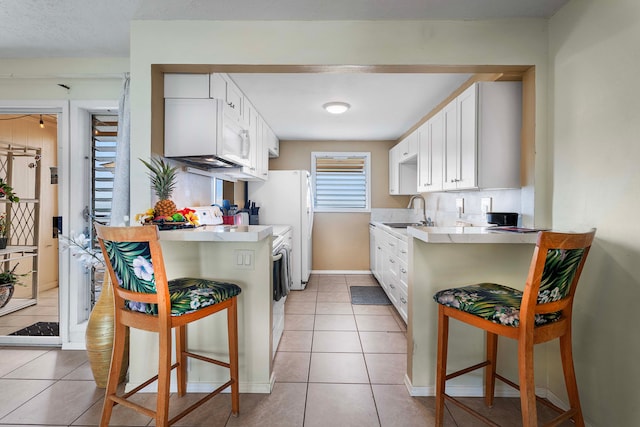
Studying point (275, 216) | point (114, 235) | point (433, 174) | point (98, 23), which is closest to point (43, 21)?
point (98, 23)

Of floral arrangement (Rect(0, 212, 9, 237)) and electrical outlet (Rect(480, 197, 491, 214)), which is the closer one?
electrical outlet (Rect(480, 197, 491, 214))

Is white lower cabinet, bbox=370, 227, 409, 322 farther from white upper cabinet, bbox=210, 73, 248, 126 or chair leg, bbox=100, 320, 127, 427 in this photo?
chair leg, bbox=100, 320, 127, 427

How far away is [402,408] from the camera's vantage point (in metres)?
1.80

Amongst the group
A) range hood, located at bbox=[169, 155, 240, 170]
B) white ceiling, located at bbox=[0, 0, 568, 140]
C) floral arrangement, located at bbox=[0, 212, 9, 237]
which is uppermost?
white ceiling, located at bbox=[0, 0, 568, 140]

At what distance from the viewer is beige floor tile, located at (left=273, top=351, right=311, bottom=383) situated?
2.10 metres

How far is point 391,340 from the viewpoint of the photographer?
2711mm

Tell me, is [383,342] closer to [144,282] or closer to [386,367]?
[386,367]

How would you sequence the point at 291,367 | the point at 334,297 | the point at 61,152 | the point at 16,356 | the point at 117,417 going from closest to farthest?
the point at 117,417, the point at 291,367, the point at 16,356, the point at 61,152, the point at 334,297

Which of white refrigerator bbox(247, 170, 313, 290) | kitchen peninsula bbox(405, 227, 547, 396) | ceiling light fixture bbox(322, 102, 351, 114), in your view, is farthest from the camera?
white refrigerator bbox(247, 170, 313, 290)

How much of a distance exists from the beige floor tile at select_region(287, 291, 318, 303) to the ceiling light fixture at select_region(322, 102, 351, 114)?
223 centimetres

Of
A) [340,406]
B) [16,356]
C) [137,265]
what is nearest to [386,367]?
[340,406]

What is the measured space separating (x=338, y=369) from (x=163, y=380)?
4.08ft

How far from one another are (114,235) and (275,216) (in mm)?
3059

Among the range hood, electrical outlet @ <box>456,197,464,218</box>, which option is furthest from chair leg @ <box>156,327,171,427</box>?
electrical outlet @ <box>456,197,464,218</box>
